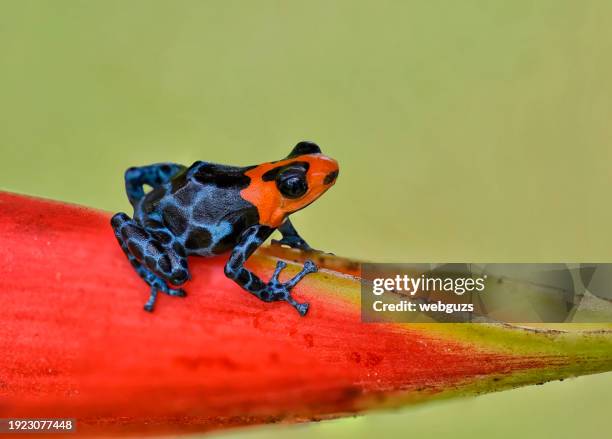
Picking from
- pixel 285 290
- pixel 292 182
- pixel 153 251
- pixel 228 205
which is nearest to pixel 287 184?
pixel 292 182

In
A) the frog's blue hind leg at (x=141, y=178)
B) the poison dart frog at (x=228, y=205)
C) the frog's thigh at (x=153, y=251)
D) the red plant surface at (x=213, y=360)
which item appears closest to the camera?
the red plant surface at (x=213, y=360)

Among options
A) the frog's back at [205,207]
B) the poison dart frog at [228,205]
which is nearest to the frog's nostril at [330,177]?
the poison dart frog at [228,205]

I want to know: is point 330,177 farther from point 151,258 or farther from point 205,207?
point 151,258

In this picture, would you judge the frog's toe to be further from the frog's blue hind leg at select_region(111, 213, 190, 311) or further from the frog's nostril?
the frog's nostril

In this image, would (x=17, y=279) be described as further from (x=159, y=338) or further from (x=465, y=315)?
(x=465, y=315)

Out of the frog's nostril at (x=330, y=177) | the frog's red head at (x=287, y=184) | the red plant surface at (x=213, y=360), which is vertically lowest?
the red plant surface at (x=213, y=360)

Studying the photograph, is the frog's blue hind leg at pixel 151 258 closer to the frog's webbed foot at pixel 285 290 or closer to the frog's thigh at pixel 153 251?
the frog's thigh at pixel 153 251

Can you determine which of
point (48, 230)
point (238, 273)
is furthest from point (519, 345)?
point (48, 230)
